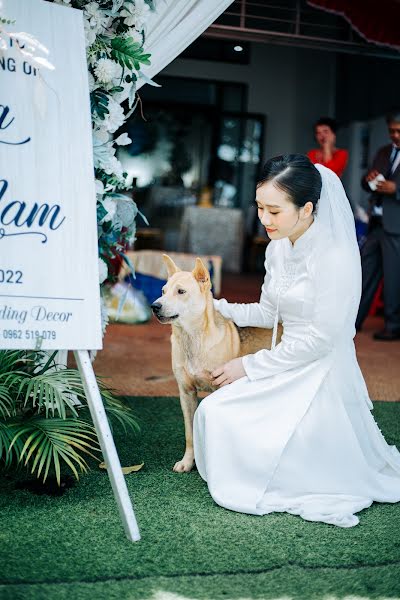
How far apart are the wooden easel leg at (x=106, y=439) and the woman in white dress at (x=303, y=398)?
0.46 m

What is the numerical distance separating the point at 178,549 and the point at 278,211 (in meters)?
1.16

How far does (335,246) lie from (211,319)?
0.55m

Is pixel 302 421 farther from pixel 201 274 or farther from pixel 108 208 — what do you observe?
pixel 108 208

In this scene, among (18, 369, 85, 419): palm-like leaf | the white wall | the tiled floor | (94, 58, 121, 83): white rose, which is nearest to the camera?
(18, 369, 85, 419): palm-like leaf

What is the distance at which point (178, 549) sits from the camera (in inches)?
87.9

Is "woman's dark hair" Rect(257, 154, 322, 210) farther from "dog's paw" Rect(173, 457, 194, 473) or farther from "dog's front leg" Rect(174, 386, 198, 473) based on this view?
"dog's paw" Rect(173, 457, 194, 473)

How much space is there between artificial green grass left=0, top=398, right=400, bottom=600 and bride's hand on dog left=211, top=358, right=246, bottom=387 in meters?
0.39

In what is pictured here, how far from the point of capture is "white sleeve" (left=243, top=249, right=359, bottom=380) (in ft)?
8.63

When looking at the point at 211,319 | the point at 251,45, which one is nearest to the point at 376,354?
the point at 211,319

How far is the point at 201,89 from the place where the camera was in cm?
1228

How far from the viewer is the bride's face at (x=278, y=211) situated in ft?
8.61

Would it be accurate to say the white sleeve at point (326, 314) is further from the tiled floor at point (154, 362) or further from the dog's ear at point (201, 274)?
the tiled floor at point (154, 362)

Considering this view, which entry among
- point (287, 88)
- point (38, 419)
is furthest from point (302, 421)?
point (287, 88)

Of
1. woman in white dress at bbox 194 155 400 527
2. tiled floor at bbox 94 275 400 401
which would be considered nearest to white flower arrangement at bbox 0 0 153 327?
woman in white dress at bbox 194 155 400 527
